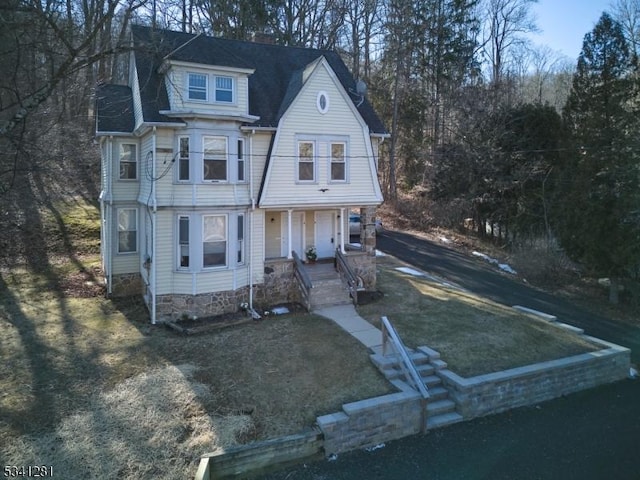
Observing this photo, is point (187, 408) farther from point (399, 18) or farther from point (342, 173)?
point (399, 18)

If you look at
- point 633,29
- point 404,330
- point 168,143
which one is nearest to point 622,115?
point 633,29

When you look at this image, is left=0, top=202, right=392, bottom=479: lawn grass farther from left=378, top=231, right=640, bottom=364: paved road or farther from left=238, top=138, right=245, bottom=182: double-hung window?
left=378, top=231, right=640, bottom=364: paved road

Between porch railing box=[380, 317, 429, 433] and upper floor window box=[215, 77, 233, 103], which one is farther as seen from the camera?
upper floor window box=[215, 77, 233, 103]

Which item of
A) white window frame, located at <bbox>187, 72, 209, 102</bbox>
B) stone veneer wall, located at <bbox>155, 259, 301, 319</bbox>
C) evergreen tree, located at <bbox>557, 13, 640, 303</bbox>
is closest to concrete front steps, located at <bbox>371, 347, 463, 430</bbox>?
stone veneer wall, located at <bbox>155, 259, 301, 319</bbox>

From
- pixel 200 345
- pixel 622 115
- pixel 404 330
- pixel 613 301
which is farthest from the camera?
pixel 622 115

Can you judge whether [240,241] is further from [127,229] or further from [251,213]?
[127,229]

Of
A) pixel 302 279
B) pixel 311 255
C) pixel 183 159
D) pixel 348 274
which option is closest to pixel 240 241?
pixel 302 279
